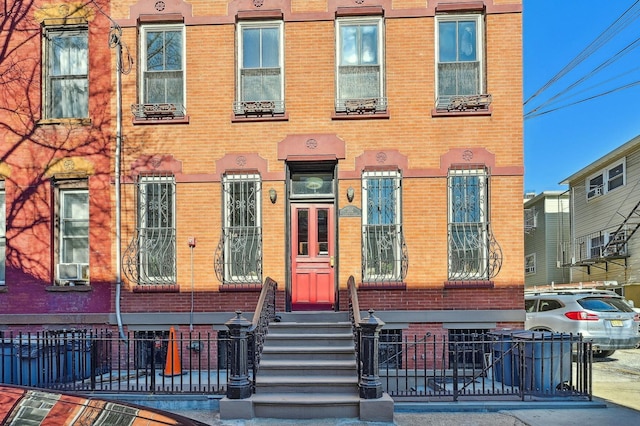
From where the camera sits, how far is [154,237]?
994cm

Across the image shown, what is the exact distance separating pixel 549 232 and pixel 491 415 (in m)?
20.1

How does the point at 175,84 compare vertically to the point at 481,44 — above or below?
below

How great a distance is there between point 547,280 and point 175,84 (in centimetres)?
2147

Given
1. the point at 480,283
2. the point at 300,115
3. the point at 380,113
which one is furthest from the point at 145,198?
the point at 480,283

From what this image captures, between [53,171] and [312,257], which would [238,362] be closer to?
[312,257]

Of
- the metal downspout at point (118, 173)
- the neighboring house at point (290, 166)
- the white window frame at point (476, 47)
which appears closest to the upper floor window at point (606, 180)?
the neighboring house at point (290, 166)

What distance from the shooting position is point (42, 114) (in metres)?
10.2

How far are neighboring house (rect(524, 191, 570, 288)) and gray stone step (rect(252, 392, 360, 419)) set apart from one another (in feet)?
65.5

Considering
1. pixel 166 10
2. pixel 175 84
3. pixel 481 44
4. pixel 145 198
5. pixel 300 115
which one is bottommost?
pixel 145 198

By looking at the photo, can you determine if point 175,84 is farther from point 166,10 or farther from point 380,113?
point 380,113

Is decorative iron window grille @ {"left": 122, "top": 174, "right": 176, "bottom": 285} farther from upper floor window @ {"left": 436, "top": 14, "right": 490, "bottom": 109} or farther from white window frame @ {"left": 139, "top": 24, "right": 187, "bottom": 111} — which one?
upper floor window @ {"left": 436, "top": 14, "right": 490, "bottom": 109}

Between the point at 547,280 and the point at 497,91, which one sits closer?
the point at 497,91

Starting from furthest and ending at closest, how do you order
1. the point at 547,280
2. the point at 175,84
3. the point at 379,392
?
the point at 547,280
the point at 175,84
the point at 379,392

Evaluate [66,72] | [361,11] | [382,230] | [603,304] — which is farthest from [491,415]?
[66,72]
